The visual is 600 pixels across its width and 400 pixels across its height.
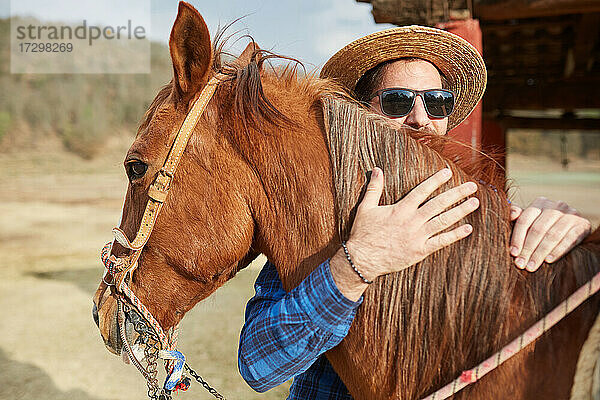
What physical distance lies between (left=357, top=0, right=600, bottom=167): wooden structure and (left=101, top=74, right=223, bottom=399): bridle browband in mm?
2170

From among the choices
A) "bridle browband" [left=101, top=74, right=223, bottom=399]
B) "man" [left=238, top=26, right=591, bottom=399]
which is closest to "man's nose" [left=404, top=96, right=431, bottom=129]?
"man" [left=238, top=26, right=591, bottom=399]

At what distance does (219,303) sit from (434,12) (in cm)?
531

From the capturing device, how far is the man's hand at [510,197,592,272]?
39.9 inches

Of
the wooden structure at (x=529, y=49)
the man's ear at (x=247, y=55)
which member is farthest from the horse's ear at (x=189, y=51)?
the wooden structure at (x=529, y=49)

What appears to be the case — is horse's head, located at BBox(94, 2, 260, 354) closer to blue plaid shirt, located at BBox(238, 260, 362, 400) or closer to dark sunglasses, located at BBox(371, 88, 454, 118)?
blue plaid shirt, located at BBox(238, 260, 362, 400)

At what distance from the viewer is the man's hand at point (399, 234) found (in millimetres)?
1000

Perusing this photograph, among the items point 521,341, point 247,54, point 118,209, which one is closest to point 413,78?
point 247,54

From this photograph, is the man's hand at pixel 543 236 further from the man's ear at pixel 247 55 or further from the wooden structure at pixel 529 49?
the wooden structure at pixel 529 49

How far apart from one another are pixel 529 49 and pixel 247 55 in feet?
19.0

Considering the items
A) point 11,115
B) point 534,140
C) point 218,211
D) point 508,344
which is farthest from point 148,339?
point 534,140

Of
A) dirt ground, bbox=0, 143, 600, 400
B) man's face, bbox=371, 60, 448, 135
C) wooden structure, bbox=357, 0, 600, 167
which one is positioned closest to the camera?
man's face, bbox=371, 60, 448, 135

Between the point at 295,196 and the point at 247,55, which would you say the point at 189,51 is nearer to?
the point at 247,55

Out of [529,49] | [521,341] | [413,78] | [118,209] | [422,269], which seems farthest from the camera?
[118,209]

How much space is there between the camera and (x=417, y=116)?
5.39ft
